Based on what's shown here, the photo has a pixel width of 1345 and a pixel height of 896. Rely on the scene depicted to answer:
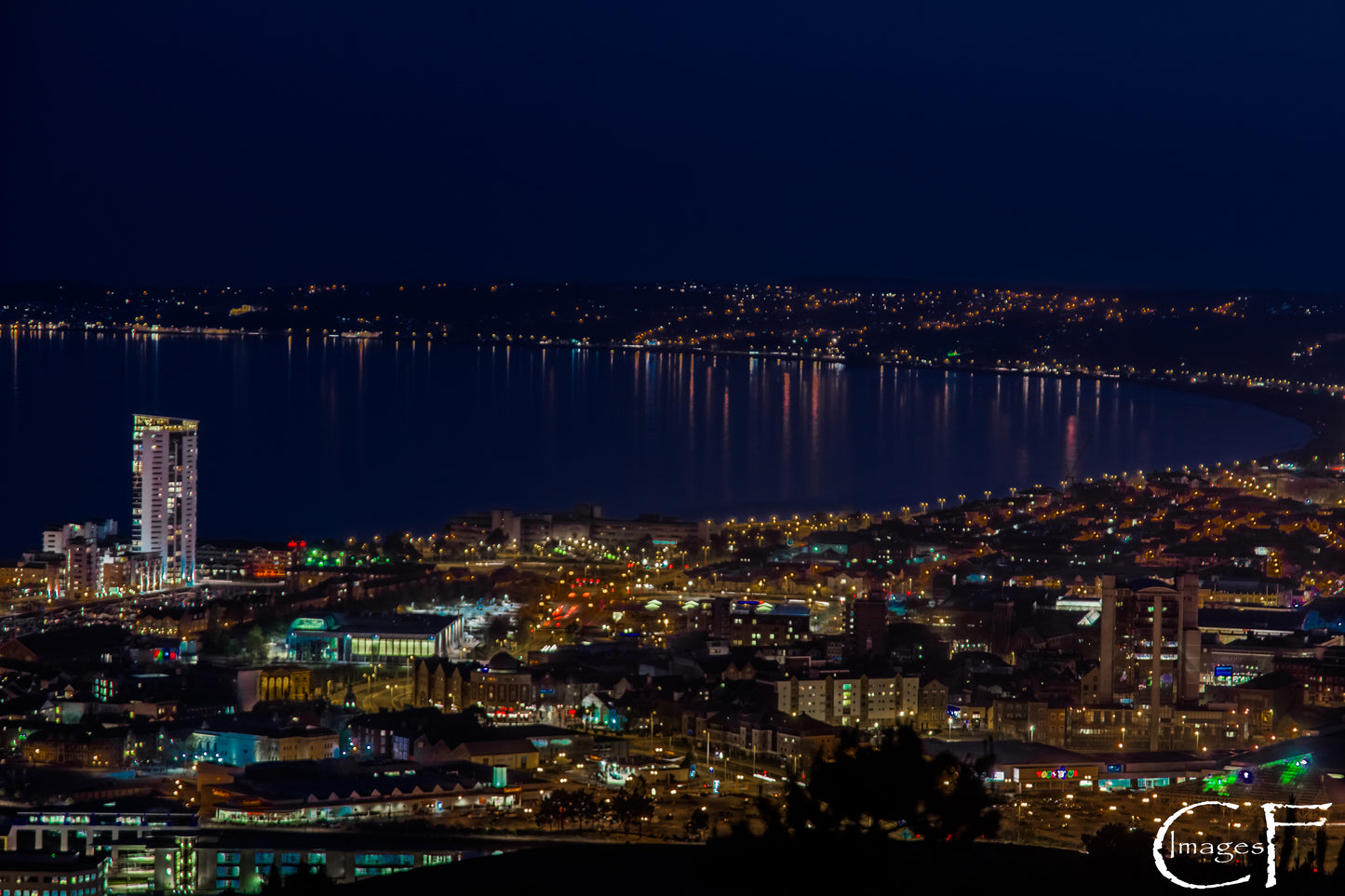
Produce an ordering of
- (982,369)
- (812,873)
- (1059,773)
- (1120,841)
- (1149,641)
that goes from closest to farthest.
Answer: (812,873) → (1120,841) → (1059,773) → (1149,641) → (982,369)

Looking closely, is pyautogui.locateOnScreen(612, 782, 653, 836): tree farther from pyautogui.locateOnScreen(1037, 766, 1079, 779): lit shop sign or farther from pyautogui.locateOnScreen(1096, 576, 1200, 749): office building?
pyautogui.locateOnScreen(1096, 576, 1200, 749): office building

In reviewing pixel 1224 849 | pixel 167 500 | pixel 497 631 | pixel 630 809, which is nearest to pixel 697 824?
pixel 630 809

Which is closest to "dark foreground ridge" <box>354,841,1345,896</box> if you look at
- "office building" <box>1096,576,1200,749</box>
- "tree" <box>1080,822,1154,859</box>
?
"tree" <box>1080,822,1154,859</box>

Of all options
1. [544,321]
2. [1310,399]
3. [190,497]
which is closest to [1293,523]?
[190,497]

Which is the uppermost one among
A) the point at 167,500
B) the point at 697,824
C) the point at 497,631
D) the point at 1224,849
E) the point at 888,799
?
the point at 167,500

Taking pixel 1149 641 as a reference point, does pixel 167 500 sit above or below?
above

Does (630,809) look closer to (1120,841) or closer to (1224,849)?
(1120,841)

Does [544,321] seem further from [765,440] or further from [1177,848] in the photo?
[1177,848]

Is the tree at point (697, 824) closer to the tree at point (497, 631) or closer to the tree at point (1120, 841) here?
the tree at point (1120, 841)
